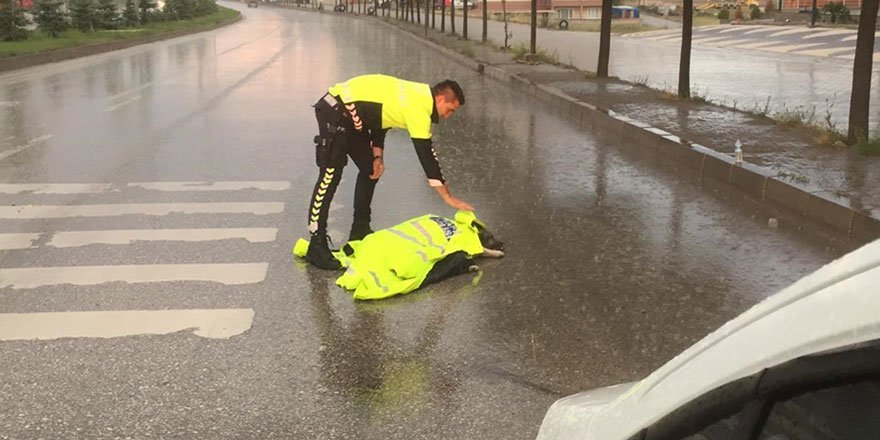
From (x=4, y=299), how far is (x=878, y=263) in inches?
198

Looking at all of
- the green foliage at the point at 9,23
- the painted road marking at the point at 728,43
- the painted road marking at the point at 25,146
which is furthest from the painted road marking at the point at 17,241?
the painted road marking at the point at 728,43

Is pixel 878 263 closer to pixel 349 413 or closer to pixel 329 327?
pixel 349 413

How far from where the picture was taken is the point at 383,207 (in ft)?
23.9

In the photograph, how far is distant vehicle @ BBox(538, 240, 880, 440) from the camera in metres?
1.11

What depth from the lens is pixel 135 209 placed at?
23.6ft

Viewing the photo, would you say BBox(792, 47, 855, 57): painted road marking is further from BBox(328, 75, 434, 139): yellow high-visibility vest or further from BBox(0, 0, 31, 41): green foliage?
BBox(0, 0, 31, 41): green foliage

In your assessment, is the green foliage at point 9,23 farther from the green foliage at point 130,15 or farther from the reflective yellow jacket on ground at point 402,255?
the reflective yellow jacket on ground at point 402,255

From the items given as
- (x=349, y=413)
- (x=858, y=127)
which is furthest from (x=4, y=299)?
(x=858, y=127)

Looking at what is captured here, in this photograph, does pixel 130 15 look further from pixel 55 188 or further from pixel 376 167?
pixel 376 167

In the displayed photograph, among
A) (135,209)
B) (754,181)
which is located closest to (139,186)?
(135,209)

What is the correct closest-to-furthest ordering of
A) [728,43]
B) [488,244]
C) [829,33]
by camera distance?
[488,244]
[728,43]
[829,33]

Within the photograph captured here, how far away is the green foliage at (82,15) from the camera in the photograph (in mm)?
A: 37156

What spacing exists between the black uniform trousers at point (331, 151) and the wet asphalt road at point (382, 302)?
43cm

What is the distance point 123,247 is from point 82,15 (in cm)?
3542
